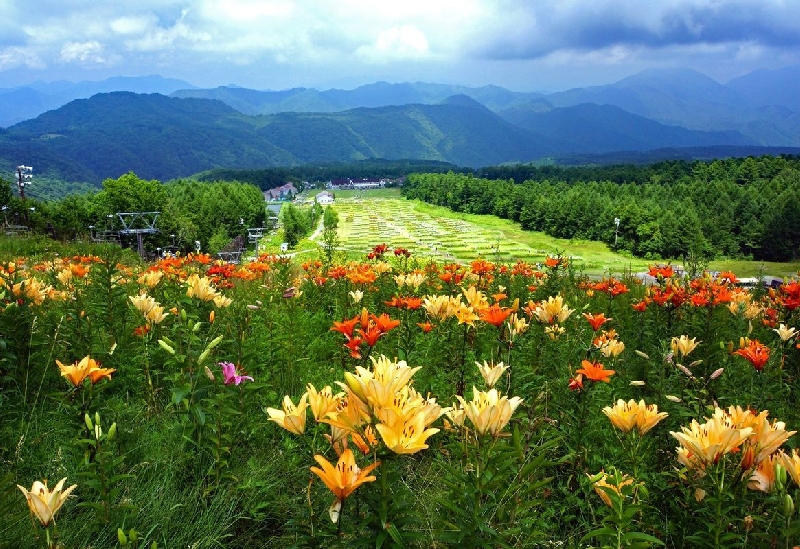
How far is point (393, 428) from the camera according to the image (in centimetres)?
114

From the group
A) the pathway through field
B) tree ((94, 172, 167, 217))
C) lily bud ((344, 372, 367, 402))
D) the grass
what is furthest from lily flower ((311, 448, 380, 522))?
tree ((94, 172, 167, 217))

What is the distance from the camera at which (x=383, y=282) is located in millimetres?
5191

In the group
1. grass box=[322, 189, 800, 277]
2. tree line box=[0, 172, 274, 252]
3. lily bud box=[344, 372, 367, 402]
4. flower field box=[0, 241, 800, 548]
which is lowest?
grass box=[322, 189, 800, 277]

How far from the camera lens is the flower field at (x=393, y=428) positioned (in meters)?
1.32

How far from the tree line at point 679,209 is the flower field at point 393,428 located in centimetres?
3978

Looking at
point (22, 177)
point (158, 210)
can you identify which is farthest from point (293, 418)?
point (158, 210)

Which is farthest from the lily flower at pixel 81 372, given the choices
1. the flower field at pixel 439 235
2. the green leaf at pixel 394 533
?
the flower field at pixel 439 235

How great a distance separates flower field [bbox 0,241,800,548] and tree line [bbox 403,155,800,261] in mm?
39780

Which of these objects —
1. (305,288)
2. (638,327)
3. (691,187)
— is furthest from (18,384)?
(691,187)

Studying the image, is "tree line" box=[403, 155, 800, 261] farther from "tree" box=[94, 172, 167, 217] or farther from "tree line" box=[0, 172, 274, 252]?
"tree" box=[94, 172, 167, 217]

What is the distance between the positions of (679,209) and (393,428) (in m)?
66.4

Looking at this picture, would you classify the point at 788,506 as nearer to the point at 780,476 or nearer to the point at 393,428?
the point at 780,476

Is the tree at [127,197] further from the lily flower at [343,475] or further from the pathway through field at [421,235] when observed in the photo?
the lily flower at [343,475]

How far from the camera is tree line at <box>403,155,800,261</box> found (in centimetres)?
5366
